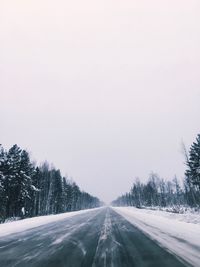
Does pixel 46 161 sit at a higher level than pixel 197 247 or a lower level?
higher

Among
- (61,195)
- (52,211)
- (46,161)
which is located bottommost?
(52,211)

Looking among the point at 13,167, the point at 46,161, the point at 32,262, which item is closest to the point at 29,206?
the point at 13,167

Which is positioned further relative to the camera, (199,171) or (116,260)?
(199,171)

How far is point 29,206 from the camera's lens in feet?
167

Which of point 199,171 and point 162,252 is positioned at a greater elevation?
point 199,171

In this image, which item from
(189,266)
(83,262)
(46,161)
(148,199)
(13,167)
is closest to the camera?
(189,266)

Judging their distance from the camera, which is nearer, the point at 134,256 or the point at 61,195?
the point at 134,256

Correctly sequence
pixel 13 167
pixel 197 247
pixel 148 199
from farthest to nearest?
pixel 148 199 → pixel 13 167 → pixel 197 247

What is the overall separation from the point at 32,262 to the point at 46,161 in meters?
75.6

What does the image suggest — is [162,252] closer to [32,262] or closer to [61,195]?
[32,262]

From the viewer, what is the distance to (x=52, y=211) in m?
68.2

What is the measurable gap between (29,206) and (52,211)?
19.2 metres

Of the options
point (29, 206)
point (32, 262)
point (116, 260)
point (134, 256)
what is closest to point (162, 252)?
point (134, 256)

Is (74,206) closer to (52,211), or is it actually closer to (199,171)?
(52,211)
